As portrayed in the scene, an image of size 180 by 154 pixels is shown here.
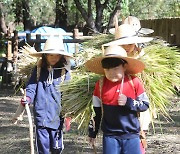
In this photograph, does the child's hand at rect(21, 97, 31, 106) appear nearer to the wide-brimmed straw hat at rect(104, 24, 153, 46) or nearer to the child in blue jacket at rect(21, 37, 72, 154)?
the child in blue jacket at rect(21, 37, 72, 154)

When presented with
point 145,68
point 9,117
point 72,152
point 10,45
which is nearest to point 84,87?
point 145,68

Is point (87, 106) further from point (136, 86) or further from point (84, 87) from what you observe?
point (136, 86)

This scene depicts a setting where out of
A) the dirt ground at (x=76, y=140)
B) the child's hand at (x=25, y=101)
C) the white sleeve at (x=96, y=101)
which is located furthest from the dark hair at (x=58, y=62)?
the dirt ground at (x=76, y=140)

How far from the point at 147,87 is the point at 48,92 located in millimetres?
1031

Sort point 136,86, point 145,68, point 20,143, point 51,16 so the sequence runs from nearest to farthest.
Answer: point 136,86, point 145,68, point 20,143, point 51,16

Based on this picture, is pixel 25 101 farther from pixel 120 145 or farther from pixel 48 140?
pixel 120 145

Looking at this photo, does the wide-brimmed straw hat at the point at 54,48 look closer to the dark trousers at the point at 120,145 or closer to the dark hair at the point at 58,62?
the dark hair at the point at 58,62

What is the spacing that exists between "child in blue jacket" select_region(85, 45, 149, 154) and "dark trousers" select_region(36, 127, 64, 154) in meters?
1.13

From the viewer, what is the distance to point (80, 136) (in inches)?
298

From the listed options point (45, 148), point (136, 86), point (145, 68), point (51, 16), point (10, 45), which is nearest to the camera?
point (136, 86)

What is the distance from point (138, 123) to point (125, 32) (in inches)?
38.2

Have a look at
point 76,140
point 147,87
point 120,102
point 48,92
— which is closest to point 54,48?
point 48,92

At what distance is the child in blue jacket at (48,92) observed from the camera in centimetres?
508

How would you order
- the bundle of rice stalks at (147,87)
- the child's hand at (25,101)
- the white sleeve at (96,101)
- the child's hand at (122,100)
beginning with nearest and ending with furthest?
the child's hand at (122,100) < the white sleeve at (96,101) < the bundle of rice stalks at (147,87) < the child's hand at (25,101)
